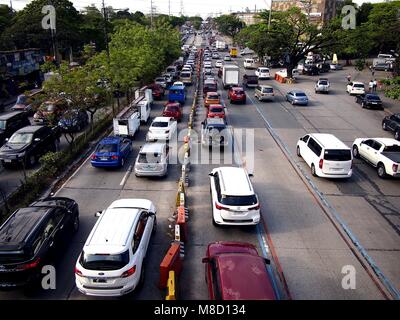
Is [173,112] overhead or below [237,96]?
below

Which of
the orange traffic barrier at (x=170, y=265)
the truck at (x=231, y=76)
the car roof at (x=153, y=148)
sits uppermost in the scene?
the truck at (x=231, y=76)

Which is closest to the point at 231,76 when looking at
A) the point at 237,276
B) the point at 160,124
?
the point at 160,124

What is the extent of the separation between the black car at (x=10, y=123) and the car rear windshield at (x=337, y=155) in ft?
63.2

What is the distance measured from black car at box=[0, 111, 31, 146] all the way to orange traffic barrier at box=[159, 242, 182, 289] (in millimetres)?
17441

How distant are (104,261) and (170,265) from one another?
1855 mm

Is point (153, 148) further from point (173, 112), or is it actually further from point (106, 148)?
point (173, 112)

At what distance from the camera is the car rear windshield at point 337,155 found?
717 inches

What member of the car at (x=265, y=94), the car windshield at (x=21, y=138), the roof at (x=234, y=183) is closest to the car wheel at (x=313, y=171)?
the roof at (x=234, y=183)

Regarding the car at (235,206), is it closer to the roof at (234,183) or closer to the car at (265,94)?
the roof at (234,183)

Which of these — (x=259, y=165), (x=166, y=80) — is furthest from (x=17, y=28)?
(x=259, y=165)

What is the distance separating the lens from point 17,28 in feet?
178

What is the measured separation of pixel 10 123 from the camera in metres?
25.2

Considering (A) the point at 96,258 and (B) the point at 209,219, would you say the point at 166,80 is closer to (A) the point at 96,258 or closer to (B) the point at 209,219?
(B) the point at 209,219

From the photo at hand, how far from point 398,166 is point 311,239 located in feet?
25.2
